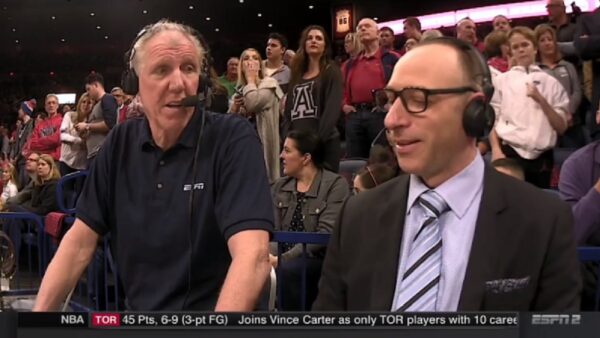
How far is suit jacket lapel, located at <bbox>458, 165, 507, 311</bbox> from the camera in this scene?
1.40 meters

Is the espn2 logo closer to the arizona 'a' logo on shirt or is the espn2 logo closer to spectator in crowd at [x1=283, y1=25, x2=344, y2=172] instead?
spectator in crowd at [x1=283, y1=25, x2=344, y2=172]

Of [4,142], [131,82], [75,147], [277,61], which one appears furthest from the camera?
[4,142]

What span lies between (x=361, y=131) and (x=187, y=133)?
4200mm

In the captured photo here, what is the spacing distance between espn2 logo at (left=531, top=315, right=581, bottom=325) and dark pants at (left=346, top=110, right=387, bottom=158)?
5.22 metres

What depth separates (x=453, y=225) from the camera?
4.79 feet

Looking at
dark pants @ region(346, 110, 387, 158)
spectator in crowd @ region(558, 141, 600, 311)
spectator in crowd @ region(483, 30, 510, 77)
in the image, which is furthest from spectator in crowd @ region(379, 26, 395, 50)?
spectator in crowd @ region(558, 141, 600, 311)

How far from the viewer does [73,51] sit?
1455 cm

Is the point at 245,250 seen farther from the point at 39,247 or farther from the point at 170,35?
the point at 39,247

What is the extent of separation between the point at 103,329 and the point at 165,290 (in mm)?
1175

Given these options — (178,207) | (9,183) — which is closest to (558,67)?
(178,207)

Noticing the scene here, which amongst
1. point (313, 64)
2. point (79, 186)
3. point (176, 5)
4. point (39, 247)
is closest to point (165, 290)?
point (39, 247)

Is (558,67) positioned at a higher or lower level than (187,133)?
higher

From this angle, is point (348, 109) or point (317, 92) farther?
point (348, 109)

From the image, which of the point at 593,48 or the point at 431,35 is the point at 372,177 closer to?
the point at 431,35
